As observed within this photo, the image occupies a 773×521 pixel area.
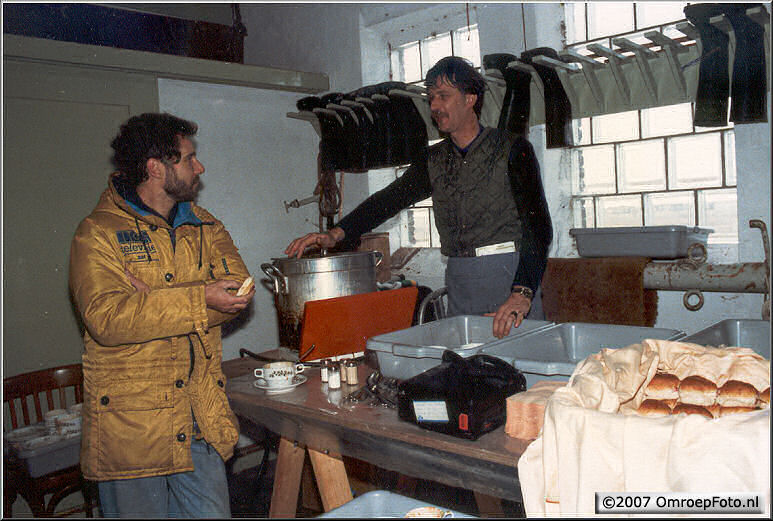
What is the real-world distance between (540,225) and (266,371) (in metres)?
1.19

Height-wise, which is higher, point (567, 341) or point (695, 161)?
point (695, 161)

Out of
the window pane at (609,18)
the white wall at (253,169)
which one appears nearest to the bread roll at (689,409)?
the window pane at (609,18)

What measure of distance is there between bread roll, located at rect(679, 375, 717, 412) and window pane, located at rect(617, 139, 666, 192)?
265 centimetres

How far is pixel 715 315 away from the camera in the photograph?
11.0 ft

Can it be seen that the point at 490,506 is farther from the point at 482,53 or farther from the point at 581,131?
the point at 482,53

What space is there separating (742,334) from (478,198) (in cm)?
110

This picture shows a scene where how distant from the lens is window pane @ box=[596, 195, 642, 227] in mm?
3869

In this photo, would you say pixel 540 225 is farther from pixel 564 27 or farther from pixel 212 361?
pixel 564 27

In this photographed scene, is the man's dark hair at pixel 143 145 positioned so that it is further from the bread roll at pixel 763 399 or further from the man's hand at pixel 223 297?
the bread roll at pixel 763 399

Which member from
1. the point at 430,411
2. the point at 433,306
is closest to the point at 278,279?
the point at 430,411

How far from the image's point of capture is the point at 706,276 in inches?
126

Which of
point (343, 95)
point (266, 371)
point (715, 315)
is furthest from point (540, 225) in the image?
point (343, 95)

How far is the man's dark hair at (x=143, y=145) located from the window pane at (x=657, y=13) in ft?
9.52

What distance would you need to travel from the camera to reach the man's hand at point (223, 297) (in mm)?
1891
